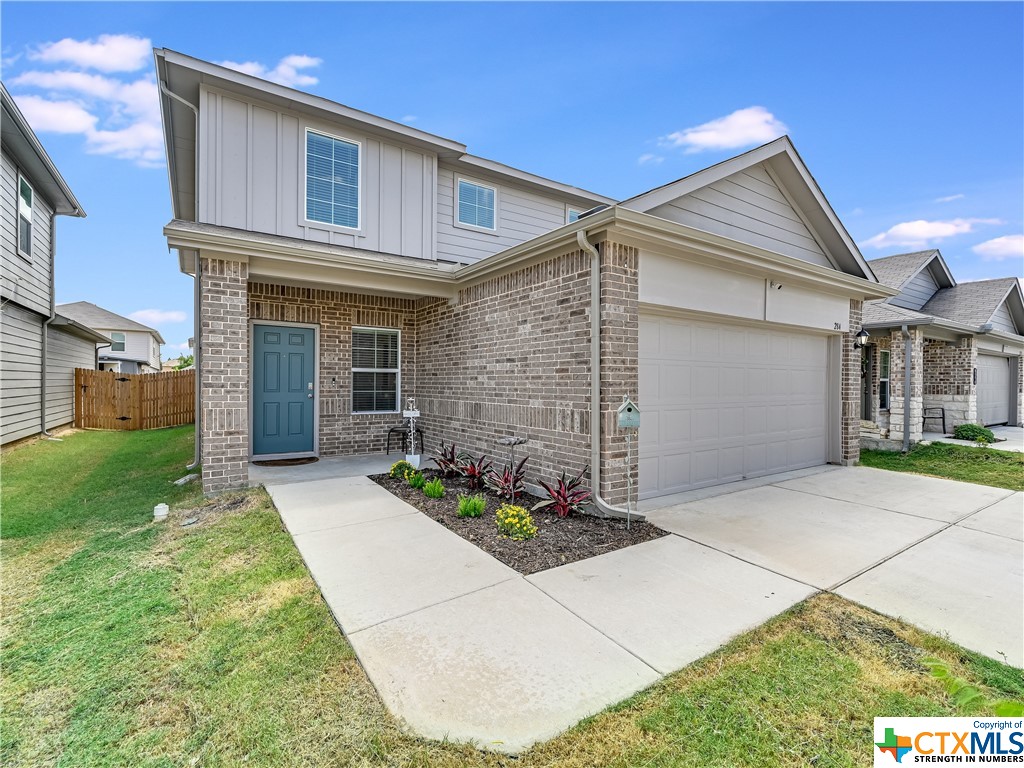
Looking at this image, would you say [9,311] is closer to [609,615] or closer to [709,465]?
[609,615]

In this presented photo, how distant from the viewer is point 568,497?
16.4 ft

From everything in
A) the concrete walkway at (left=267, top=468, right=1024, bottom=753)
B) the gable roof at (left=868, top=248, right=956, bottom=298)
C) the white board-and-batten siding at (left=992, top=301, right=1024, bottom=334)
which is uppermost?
the gable roof at (left=868, top=248, right=956, bottom=298)

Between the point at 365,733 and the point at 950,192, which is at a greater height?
the point at 950,192

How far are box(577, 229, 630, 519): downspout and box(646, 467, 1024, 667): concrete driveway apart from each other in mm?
641

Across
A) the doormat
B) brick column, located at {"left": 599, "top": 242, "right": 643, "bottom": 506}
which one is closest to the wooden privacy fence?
the doormat

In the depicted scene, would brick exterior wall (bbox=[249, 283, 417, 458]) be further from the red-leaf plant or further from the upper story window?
the red-leaf plant

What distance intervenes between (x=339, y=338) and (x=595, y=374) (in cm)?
525

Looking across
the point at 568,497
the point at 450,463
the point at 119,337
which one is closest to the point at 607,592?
the point at 568,497

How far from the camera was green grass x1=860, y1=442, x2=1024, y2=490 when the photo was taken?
7.25 metres

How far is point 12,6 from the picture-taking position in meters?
5.56

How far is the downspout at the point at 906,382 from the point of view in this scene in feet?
31.4

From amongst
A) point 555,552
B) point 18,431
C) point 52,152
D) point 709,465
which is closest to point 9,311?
point 18,431

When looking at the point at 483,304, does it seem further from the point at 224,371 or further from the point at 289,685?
the point at 289,685

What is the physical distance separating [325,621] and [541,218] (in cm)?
977
